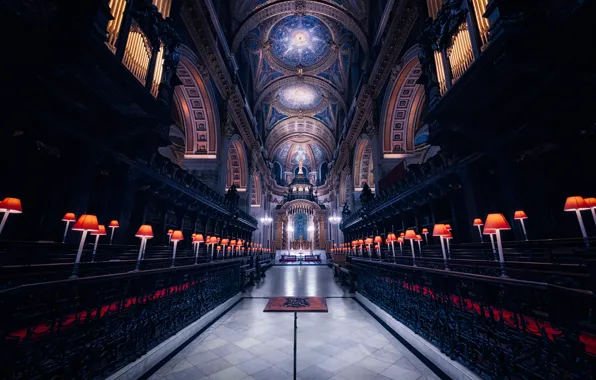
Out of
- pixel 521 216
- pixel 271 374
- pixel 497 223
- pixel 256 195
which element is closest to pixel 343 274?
pixel 521 216

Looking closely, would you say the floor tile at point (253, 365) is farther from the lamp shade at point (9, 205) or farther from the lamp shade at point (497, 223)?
the lamp shade at point (9, 205)

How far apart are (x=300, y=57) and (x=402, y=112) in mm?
11775

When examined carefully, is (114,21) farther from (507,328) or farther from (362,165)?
(362,165)

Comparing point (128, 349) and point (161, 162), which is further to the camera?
point (161, 162)

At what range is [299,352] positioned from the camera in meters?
3.19

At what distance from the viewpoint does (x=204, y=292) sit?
4832 mm

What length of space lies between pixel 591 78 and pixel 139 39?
8.49 metres

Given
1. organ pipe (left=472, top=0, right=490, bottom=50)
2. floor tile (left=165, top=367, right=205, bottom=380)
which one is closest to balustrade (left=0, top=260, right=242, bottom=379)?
floor tile (left=165, top=367, right=205, bottom=380)

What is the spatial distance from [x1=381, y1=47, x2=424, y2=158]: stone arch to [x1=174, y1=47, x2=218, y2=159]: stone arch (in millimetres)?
9215

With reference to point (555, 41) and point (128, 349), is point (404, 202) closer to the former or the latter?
point (555, 41)

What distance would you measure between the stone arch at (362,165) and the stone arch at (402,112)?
460 cm

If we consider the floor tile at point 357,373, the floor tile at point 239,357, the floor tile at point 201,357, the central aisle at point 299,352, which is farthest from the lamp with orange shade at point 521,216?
the floor tile at point 201,357

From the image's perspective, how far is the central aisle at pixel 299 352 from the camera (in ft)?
Result: 8.71

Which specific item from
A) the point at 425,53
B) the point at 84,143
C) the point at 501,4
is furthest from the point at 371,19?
the point at 84,143
